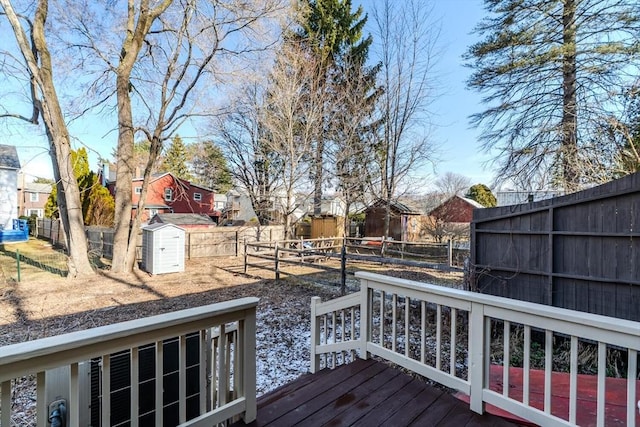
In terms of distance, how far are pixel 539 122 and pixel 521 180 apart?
1.37 meters

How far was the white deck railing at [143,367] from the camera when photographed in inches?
47.1

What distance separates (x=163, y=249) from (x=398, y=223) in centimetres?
1279

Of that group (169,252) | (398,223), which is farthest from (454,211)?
(169,252)

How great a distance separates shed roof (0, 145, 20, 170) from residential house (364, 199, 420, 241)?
19641mm

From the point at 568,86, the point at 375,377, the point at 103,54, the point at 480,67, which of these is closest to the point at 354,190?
the point at 480,67

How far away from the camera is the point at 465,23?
9141 millimetres

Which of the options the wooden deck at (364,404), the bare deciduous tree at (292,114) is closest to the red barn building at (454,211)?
the bare deciduous tree at (292,114)

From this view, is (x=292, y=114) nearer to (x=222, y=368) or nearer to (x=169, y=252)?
(x=169, y=252)

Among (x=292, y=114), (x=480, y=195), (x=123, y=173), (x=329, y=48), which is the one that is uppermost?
(x=329, y=48)

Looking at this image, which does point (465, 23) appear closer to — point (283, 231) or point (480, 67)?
point (480, 67)

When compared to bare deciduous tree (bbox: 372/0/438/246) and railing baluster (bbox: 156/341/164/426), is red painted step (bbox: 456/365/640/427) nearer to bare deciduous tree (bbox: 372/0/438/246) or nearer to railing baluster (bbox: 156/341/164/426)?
railing baluster (bbox: 156/341/164/426)

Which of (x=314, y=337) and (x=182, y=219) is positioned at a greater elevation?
(x=182, y=219)

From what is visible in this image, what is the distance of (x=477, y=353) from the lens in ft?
6.52

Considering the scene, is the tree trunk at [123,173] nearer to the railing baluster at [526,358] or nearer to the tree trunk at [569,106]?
the railing baluster at [526,358]
